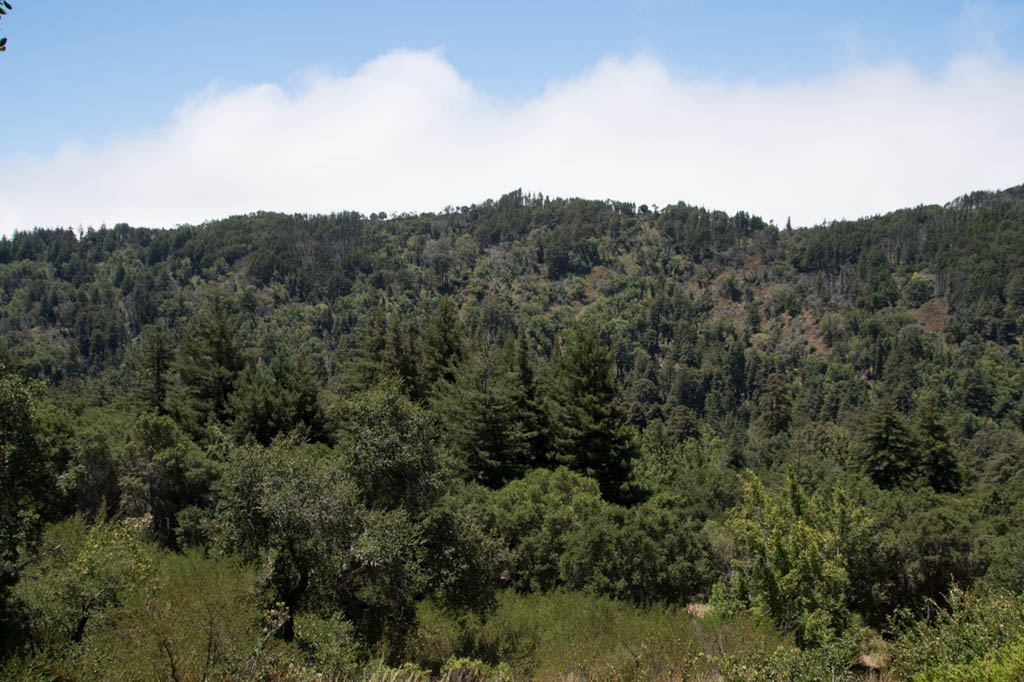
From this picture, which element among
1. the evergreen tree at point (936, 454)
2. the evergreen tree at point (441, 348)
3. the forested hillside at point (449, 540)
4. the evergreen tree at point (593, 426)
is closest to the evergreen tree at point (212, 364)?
the forested hillside at point (449, 540)

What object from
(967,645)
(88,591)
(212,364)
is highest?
(212,364)

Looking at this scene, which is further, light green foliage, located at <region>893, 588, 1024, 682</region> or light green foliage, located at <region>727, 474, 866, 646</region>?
light green foliage, located at <region>727, 474, 866, 646</region>

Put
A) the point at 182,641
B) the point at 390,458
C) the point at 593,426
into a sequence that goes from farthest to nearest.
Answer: the point at 593,426
the point at 390,458
the point at 182,641

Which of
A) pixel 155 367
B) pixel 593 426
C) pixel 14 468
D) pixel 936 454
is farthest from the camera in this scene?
pixel 936 454

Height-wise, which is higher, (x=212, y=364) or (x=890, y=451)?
(x=212, y=364)

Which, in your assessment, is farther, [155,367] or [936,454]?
[936,454]

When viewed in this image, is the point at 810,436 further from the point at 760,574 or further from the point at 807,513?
the point at 760,574

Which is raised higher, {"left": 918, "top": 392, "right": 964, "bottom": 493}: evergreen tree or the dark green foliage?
the dark green foliage

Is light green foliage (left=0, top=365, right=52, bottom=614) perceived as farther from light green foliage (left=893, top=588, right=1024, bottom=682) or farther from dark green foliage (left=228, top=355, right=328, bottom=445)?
dark green foliage (left=228, top=355, right=328, bottom=445)

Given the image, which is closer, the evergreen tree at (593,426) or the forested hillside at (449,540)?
the forested hillside at (449,540)

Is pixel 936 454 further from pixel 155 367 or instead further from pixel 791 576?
pixel 155 367

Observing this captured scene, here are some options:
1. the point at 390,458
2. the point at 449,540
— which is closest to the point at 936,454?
the point at 449,540

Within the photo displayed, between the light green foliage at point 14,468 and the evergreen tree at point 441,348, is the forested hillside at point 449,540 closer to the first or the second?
the light green foliage at point 14,468

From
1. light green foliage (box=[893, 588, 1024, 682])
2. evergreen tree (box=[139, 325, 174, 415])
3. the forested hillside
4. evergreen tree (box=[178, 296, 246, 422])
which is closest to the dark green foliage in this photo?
the forested hillside
